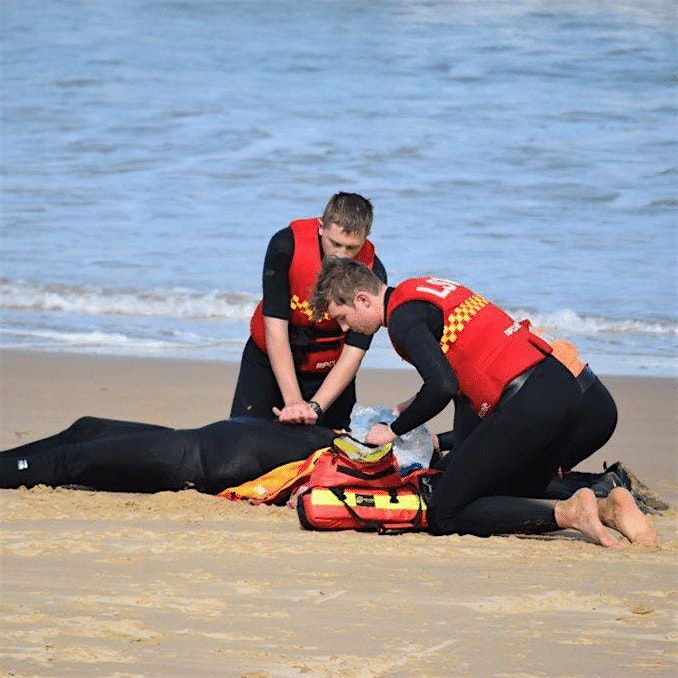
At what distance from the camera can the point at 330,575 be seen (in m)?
4.36

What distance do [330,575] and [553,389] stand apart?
1218 mm

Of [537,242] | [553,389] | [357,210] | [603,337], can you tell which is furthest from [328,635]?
[537,242]

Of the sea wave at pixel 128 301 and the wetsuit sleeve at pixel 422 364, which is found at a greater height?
the wetsuit sleeve at pixel 422 364

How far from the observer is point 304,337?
253 inches

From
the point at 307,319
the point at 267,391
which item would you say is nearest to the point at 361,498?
the point at 307,319

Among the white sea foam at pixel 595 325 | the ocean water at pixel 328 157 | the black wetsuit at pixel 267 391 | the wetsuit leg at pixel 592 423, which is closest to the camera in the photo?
the wetsuit leg at pixel 592 423

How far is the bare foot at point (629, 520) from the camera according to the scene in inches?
193

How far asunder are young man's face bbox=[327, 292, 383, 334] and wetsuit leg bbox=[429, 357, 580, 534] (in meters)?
0.55

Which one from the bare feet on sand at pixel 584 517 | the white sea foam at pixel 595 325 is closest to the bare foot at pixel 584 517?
the bare feet on sand at pixel 584 517

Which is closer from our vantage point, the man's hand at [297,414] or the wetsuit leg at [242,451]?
the wetsuit leg at [242,451]

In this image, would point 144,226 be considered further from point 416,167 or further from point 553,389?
point 553,389

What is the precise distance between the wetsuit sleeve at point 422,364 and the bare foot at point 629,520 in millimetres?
707

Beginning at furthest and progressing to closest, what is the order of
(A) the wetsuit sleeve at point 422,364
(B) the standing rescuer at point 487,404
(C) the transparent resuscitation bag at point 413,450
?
(C) the transparent resuscitation bag at point 413,450 < (B) the standing rescuer at point 487,404 < (A) the wetsuit sleeve at point 422,364

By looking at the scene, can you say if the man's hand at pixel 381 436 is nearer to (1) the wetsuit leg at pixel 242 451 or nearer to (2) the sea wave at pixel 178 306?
(1) the wetsuit leg at pixel 242 451
